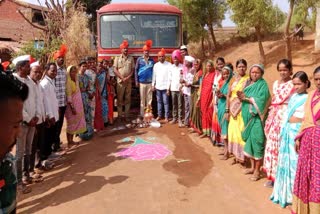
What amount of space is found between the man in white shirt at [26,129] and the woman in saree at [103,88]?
114 inches

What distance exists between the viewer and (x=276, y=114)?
13.1 ft

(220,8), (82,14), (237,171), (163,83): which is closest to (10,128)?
(237,171)

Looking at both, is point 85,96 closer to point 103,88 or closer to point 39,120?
point 103,88

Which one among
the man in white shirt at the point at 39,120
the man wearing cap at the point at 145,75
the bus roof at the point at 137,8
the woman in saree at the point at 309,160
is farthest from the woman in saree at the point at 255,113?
the bus roof at the point at 137,8

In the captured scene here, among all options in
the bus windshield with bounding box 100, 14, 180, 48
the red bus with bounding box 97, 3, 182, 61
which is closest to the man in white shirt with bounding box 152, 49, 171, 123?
the red bus with bounding box 97, 3, 182, 61

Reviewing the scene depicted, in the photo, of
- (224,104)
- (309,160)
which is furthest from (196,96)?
(309,160)

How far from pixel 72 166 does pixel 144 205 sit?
6.18ft

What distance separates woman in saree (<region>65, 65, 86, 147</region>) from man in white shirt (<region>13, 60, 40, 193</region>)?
1.57m

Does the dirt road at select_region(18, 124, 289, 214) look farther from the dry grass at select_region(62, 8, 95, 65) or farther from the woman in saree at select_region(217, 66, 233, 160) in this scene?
the dry grass at select_region(62, 8, 95, 65)

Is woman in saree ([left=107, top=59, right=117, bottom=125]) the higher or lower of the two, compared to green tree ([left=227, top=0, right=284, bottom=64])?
lower

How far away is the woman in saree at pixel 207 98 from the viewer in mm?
6247

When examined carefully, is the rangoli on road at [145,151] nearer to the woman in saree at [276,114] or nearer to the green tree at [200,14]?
the woman in saree at [276,114]

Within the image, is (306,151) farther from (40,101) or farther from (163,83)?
(163,83)

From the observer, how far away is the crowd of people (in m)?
3.07
